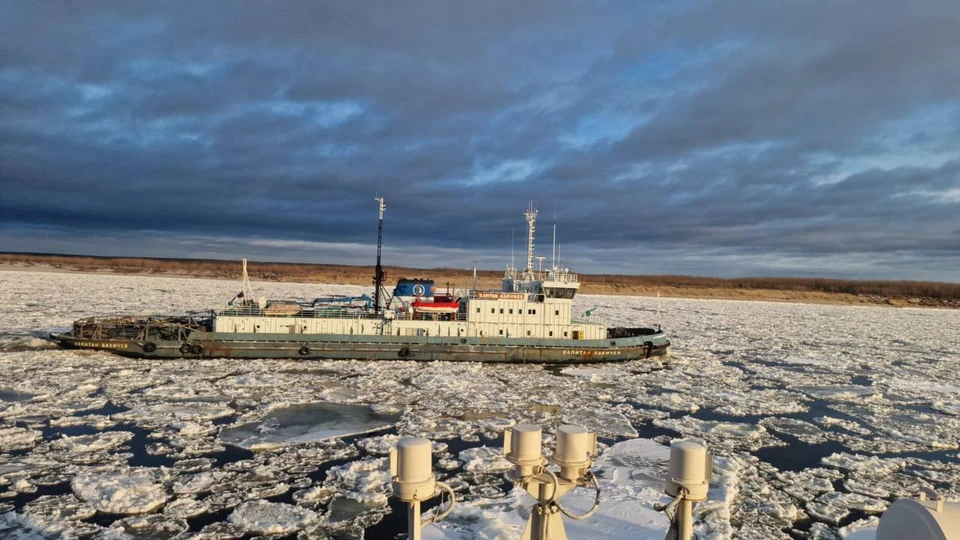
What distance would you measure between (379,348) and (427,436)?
41.0 ft

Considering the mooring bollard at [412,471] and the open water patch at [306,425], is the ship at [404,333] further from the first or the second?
the mooring bollard at [412,471]

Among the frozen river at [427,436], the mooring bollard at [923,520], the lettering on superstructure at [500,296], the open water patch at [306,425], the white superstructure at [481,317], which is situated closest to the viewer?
the mooring bollard at [923,520]

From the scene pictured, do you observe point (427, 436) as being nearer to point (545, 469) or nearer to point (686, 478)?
point (545, 469)

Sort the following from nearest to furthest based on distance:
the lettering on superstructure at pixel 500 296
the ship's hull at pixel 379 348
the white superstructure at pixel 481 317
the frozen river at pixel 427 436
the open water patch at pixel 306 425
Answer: the frozen river at pixel 427 436 → the open water patch at pixel 306 425 → the ship's hull at pixel 379 348 → the white superstructure at pixel 481 317 → the lettering on superstructure at pixel 500 296

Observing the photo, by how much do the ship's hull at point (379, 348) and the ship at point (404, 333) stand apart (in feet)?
0.15

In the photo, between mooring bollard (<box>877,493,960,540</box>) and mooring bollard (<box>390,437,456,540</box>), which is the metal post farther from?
mooring bollard (<box>877,493,960,540</box>)

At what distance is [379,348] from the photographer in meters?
26.0

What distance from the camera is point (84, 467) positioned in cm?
1116

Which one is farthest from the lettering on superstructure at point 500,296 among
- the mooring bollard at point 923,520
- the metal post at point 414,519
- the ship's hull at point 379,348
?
the mooring bollard at point 923,520

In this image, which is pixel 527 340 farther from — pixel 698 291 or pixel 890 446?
pixel 698 291

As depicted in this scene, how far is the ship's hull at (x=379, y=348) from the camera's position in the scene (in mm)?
24812

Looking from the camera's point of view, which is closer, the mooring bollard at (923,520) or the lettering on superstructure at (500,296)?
the mooring bollard at (923,520)

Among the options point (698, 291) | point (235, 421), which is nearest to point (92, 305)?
point (235, 421)

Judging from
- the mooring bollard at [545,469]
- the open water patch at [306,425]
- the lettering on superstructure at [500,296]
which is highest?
the lettering on superstructure at [500,296]
